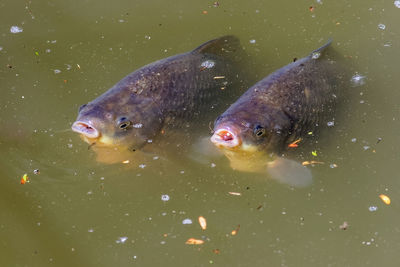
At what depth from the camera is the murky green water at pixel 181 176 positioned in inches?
118

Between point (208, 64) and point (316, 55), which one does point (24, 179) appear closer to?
point (208, 64)

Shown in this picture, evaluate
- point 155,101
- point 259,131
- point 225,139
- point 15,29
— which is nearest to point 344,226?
A: point 259,131

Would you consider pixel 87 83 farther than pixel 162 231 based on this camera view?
Yes

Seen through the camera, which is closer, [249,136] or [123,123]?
[249,136]

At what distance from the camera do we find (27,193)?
324cm

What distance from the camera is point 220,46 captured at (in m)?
3.82

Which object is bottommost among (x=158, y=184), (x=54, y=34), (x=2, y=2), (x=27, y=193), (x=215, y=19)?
(x=158, y=184)

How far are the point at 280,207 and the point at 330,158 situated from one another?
1.76 feet

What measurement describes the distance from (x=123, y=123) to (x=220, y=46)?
102cm

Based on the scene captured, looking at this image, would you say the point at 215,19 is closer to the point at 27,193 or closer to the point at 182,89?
the point at 182,89

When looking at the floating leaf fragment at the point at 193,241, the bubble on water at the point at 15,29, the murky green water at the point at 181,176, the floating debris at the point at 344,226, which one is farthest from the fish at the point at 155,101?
the bubble on water at the point at 15,29

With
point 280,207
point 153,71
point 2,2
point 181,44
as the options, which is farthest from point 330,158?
point 2,2

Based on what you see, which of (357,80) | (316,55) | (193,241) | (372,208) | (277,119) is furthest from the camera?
(357,80)

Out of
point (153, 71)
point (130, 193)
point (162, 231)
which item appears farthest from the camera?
point (153, 71)
